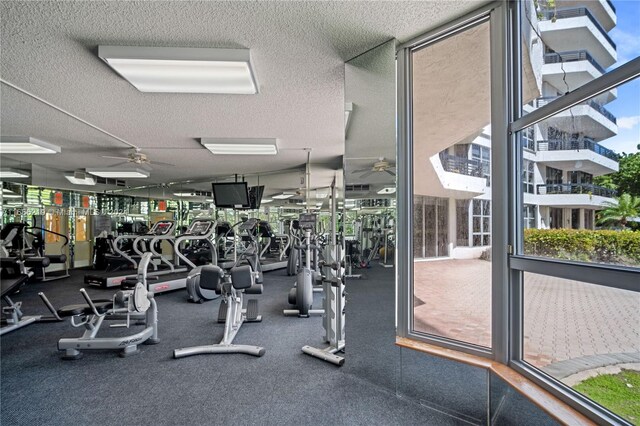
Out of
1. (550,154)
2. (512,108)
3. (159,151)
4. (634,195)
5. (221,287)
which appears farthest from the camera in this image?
(159,151)

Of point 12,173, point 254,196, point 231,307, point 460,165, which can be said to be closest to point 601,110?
point 460,165

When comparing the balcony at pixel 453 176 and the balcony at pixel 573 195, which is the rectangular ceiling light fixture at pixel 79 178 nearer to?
the balcony at pixel 453 176

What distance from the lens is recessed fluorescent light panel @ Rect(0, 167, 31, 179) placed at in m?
7.29

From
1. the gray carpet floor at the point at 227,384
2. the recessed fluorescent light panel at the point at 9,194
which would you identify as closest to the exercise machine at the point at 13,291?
the gray carpet floor at the point at 227,384

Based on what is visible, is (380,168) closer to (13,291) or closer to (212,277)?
(212,277)

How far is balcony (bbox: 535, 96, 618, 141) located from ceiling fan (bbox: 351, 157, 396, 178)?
0.96 m

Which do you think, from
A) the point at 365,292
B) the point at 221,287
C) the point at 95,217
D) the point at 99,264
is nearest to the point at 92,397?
the point at 221,287

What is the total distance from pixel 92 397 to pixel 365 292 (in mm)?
2191

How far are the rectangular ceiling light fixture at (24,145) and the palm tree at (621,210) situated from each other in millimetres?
6655

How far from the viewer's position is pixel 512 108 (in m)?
1.95

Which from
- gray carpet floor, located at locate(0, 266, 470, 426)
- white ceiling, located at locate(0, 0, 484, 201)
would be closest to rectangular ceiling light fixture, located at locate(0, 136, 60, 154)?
white ceiling, located at locate(0, 0, 484, 201)

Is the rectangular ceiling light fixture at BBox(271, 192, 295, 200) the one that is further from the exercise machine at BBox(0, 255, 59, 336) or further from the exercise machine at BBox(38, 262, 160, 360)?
the exercise machine at BBox(38, 262, 160, 360)

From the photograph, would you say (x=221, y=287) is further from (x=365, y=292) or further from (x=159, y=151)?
(x=159, y=151)

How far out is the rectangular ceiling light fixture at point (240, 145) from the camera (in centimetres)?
516
